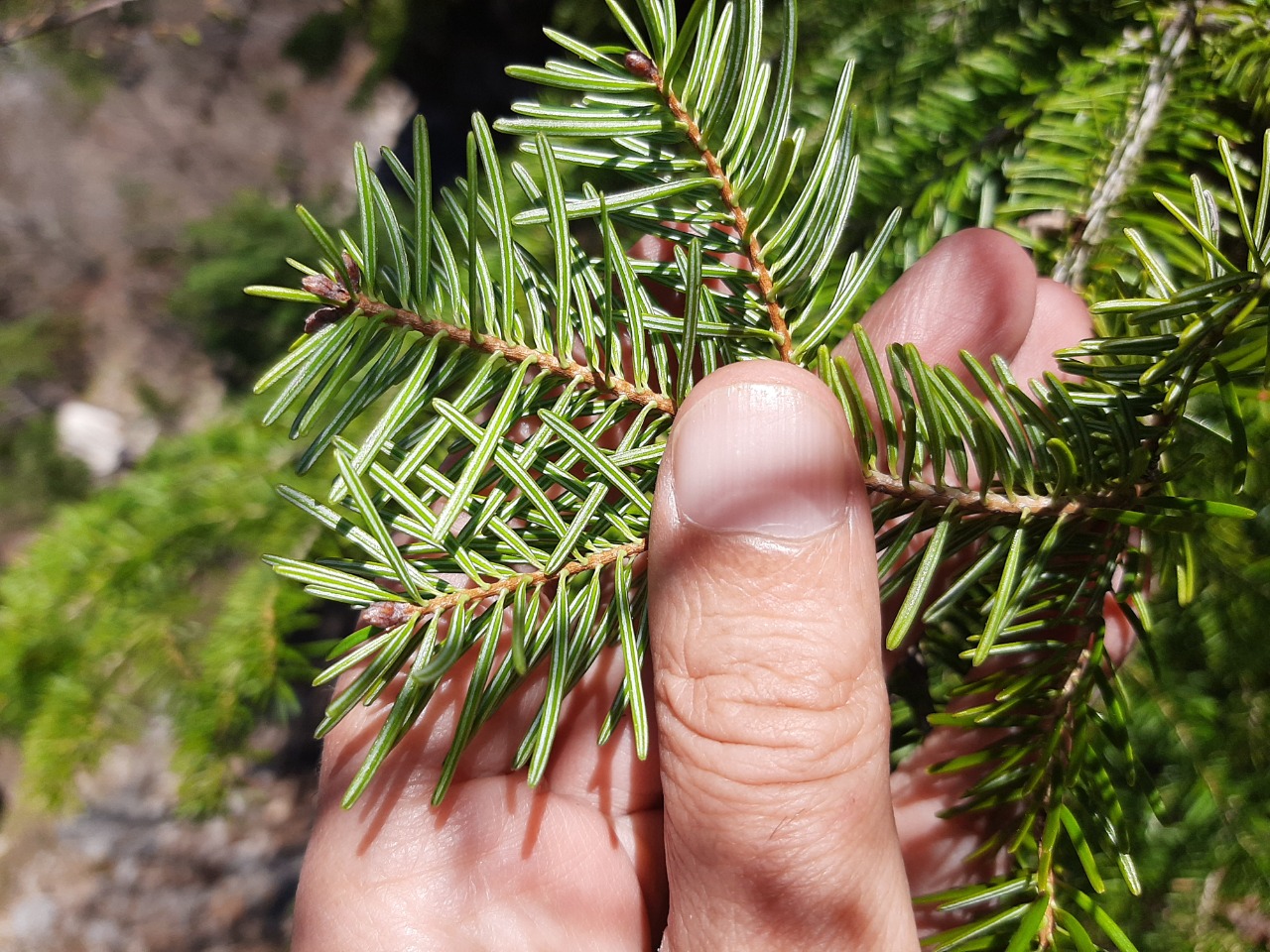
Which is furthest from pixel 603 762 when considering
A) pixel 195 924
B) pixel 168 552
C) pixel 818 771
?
pixel 195 924

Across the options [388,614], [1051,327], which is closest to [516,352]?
[388,614]

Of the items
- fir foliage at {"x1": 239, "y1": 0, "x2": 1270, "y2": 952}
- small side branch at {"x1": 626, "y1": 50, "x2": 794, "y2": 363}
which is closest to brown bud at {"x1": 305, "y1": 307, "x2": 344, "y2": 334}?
fir foliage at {"x1": 239, "y1": 0, "x2": 1270, "y2": 952}

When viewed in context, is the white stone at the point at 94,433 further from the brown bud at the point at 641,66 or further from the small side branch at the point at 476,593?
the brown bud at the point at 641,66

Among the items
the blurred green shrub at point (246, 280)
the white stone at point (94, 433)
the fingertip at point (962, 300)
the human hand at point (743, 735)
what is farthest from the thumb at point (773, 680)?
the white stone at point (94, 433)

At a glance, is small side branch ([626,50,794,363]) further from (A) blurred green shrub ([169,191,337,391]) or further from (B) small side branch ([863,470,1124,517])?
(A) blurred green shrub ([169,191,337,391])

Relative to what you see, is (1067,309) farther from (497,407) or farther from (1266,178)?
(497,407)

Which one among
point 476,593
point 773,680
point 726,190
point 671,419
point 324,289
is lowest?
point 773,680

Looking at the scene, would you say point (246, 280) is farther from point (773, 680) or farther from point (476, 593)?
point (773, 680)
